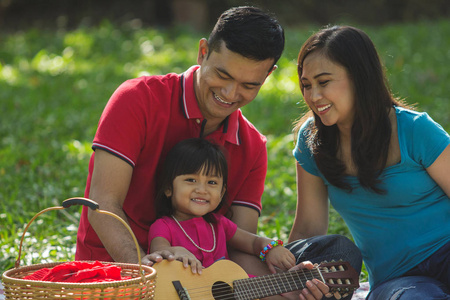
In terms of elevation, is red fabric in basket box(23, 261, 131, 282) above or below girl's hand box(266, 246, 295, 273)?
above

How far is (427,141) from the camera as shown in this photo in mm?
2834

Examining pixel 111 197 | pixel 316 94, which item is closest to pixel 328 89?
pixel 316 94

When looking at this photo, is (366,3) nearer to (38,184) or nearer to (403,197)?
(38,184)

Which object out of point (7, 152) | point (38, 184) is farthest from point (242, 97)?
point (7, 152)

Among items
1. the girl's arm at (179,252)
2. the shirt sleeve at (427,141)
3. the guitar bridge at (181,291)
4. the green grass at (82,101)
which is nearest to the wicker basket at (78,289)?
A: the guitar bridge at (181,291)

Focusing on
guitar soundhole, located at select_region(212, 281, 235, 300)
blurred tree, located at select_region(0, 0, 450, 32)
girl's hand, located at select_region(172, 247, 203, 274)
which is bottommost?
guitar soundhole, located at select_region(212, 281, 235, 300)

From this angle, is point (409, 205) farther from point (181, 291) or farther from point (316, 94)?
point (181, 291)

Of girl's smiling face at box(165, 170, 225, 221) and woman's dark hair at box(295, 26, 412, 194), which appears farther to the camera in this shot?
girl's smiling face at box(165, 170, 225, 221)

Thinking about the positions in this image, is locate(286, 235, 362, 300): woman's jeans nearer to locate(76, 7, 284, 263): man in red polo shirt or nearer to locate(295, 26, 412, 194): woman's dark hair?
locate(295, 26, 412, 194): woman's dark hair

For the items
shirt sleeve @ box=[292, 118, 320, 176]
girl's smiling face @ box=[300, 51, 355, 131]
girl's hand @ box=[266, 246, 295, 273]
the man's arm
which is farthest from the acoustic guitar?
girl's smiling face @ box=[300, 51, 355, 131]

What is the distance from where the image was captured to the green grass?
4609 mm

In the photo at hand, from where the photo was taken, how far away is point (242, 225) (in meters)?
3.33

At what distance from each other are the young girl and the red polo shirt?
0.31 feet

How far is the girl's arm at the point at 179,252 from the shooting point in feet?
8.48
